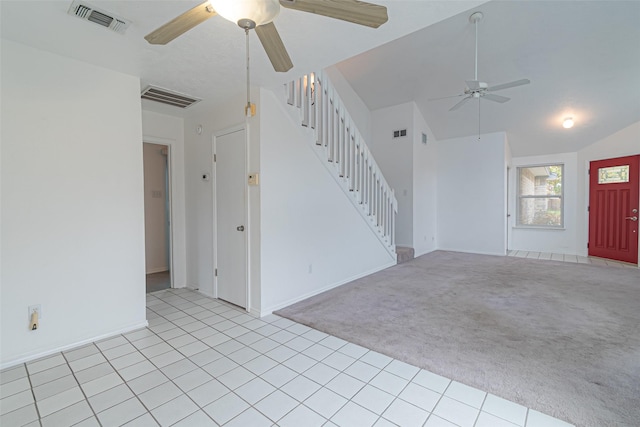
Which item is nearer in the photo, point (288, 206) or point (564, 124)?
point (288, 206)

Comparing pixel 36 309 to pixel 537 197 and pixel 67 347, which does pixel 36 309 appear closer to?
pixel 67 347

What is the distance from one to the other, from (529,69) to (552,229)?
404 centimetres

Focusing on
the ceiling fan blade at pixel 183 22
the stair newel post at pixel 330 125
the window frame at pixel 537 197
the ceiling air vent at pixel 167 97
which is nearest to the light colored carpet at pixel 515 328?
the window frame at pixel 537 197

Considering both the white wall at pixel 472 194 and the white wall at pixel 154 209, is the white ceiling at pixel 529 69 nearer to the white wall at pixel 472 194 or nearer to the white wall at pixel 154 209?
the white wall at pixel 472 194

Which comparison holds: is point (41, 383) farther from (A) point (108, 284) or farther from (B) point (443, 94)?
(B) point (443, 94)

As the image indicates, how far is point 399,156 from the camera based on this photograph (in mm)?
6477

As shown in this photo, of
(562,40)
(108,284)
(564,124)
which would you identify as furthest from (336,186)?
(564,124)

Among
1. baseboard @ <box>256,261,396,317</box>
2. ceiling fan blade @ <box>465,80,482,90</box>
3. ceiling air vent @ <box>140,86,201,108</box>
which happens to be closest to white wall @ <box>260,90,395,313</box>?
baseboard @ <box>256,261,396,317</box>

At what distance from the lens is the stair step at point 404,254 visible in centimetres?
590

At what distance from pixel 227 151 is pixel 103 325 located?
225 centimetres

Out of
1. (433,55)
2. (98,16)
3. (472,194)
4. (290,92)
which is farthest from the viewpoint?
(472,194)

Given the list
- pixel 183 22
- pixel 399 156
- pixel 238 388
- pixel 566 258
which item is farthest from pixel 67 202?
pixel 566 258

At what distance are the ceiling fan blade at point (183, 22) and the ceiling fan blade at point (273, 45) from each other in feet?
0.84

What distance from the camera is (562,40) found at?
166 inches
